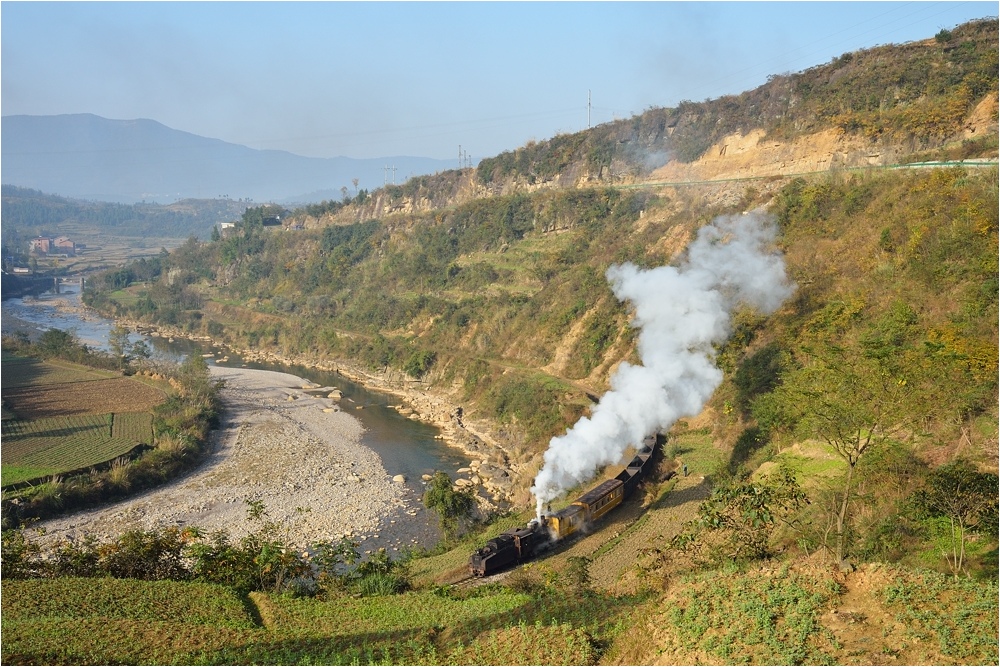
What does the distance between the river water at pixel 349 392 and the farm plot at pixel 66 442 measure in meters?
9.40

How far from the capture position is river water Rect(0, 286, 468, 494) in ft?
94.7

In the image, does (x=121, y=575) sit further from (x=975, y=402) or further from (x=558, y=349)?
(x=558, y=349)

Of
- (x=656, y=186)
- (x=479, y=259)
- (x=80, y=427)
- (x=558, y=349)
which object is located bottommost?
(x=80, y=427)

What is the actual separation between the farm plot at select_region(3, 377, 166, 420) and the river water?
909 cm

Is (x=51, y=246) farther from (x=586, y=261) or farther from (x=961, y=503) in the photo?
(x=961, y=503)

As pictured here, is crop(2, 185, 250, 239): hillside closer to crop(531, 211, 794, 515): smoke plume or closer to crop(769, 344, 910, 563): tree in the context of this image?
crop(531, 211, 794, 515): smoke plume

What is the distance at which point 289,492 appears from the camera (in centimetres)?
2511

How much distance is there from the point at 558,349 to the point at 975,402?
20865 millimetres

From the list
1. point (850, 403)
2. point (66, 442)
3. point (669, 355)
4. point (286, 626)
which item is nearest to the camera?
point (286, 626)

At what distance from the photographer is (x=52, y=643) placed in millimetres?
10070

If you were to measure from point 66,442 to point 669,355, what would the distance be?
21949 millimetres

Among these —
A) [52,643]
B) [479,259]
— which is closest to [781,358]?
[52,643]

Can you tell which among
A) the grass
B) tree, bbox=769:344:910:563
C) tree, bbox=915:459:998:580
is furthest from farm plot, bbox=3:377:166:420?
tree, bbox=915:459:998:580

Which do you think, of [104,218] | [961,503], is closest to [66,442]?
[961,503]
